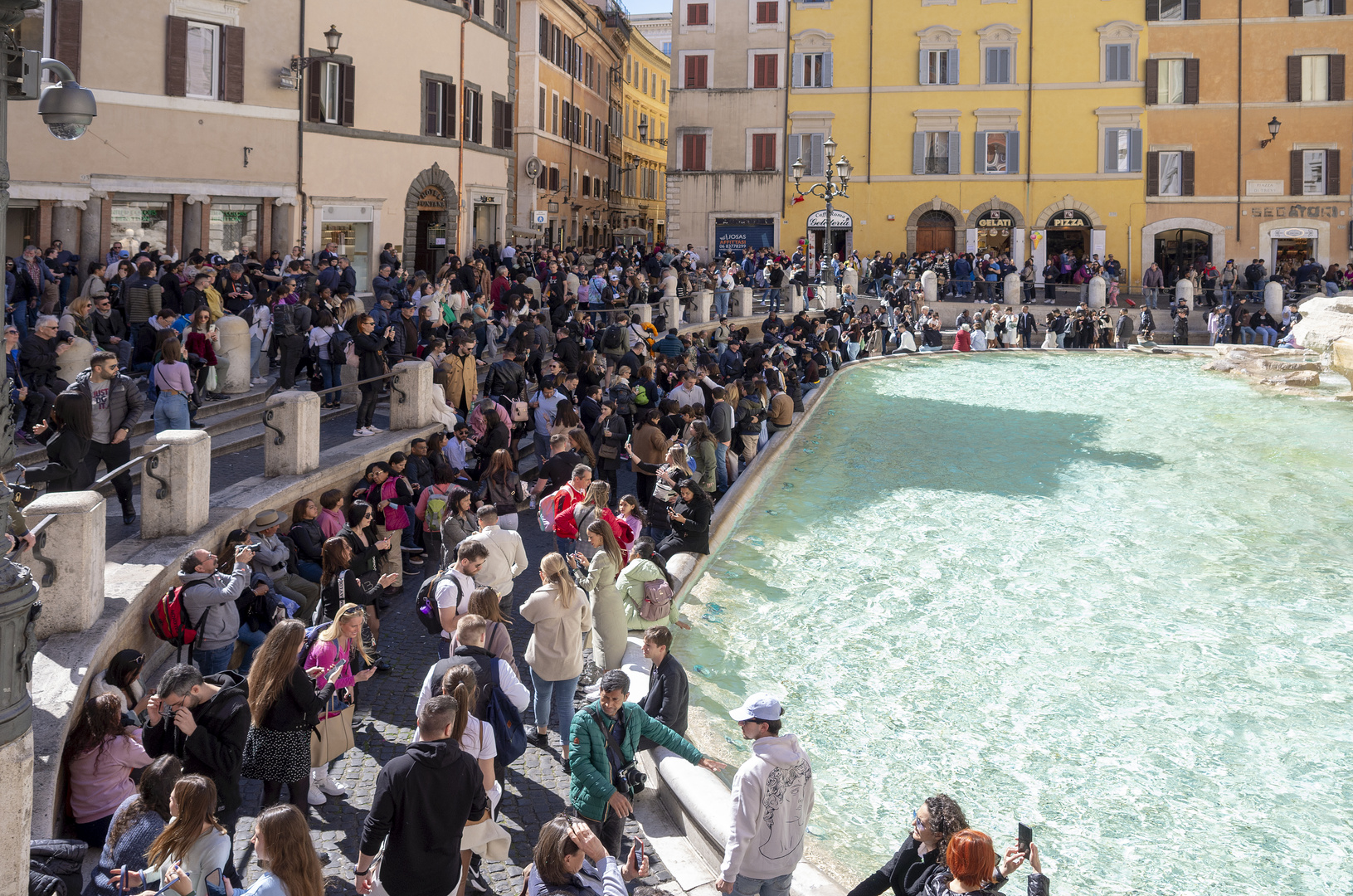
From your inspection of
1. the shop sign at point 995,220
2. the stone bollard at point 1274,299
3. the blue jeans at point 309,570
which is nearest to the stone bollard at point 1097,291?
the stone bollard at point 1274,299

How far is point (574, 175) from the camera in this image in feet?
153

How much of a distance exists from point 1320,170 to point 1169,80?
5817 mm

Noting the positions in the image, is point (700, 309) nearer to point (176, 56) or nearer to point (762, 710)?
point (176, 56)

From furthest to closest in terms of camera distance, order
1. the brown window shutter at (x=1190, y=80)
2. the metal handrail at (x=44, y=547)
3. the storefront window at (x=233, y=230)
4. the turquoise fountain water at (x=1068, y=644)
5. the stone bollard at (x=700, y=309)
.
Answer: the brown window shutter at (x=1190, y=80)
the stone bollard at (x=700, y=309)
the storefront window at (x=233, y=230)
the turquoise fountain water at (x=1068, y=644)
the metal handrail at (x=44, y=547)

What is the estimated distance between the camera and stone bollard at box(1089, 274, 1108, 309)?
38062 millimetres

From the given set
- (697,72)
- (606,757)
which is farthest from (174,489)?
(697,72)

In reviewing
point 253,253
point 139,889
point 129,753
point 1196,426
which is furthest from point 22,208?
point 1196,426

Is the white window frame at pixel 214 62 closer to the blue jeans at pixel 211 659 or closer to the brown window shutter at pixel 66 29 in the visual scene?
the brown window shutter at pixel 66 29

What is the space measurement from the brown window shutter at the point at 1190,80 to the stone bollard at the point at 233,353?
124 feet

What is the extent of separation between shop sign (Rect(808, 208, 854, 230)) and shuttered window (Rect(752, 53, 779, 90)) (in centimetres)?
500

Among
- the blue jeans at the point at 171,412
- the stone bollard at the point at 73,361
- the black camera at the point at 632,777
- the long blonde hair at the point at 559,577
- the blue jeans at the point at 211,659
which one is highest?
the stone bollard at the point at 73,361

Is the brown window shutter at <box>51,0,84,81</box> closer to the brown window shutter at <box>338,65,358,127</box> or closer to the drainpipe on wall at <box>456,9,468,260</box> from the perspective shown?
the brown window shutter at <box>338,65,358,127</box>

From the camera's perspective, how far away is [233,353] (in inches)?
573

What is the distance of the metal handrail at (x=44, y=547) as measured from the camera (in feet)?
23.3
